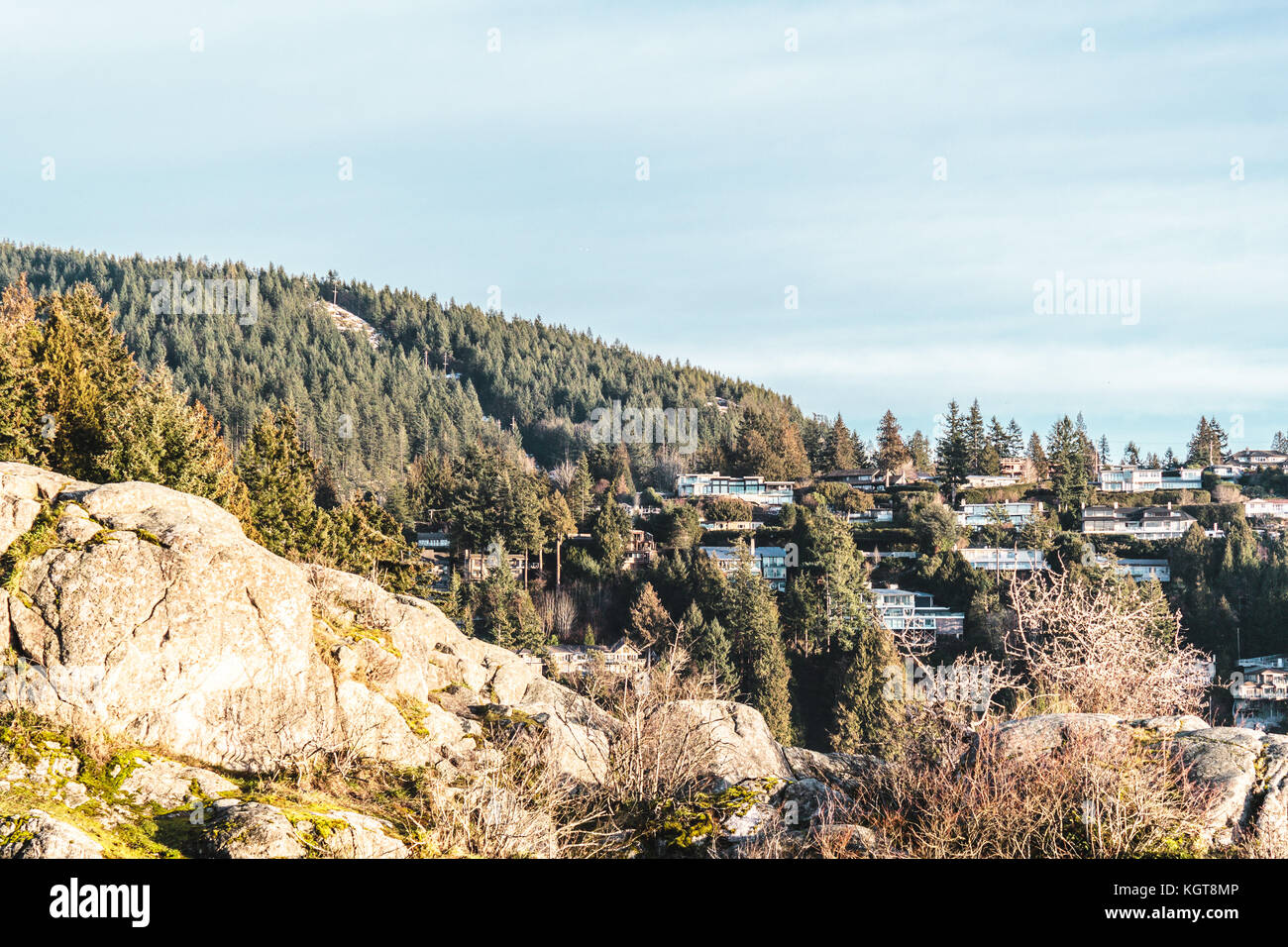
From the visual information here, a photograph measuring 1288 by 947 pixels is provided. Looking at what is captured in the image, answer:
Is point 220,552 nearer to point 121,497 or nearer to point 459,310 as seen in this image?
point 121,497

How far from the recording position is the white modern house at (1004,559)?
76500 millimetres

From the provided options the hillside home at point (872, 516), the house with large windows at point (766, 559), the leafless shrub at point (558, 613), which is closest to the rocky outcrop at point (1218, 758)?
the leafless shrub at point (558, 613)

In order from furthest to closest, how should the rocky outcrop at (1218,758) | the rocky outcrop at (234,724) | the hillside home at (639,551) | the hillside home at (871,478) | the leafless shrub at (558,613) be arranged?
the hillside home at (871,478), the hillside home at (639,551), the leafless shrub at (558,613), the rocky outcrop at (1218,758), the rocky outcrop at (234,724)

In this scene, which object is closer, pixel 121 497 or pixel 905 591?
pixel 121 497

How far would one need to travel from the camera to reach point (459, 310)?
199 meters

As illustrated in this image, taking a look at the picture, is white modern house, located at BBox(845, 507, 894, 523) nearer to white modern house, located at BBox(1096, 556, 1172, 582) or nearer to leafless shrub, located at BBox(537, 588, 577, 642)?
white modern house, located at BBox(1096, 556, 1172, 582)

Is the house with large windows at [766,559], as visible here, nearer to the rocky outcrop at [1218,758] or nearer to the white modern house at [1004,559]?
the white modern house at [1004,559]

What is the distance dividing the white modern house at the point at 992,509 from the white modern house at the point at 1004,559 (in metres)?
6.47

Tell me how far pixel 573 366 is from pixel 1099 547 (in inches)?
4764

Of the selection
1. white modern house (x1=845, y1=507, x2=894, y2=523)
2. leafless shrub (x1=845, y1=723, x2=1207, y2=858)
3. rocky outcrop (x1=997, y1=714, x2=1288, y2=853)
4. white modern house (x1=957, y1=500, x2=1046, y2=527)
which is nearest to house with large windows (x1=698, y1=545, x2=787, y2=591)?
white modern house (x1=845, y1=507, x2=894, y2=523)

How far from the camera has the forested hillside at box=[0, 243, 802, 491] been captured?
132 meters

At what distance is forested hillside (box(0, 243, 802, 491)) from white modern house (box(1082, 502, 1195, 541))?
51.4m

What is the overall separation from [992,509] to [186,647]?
83.2m
